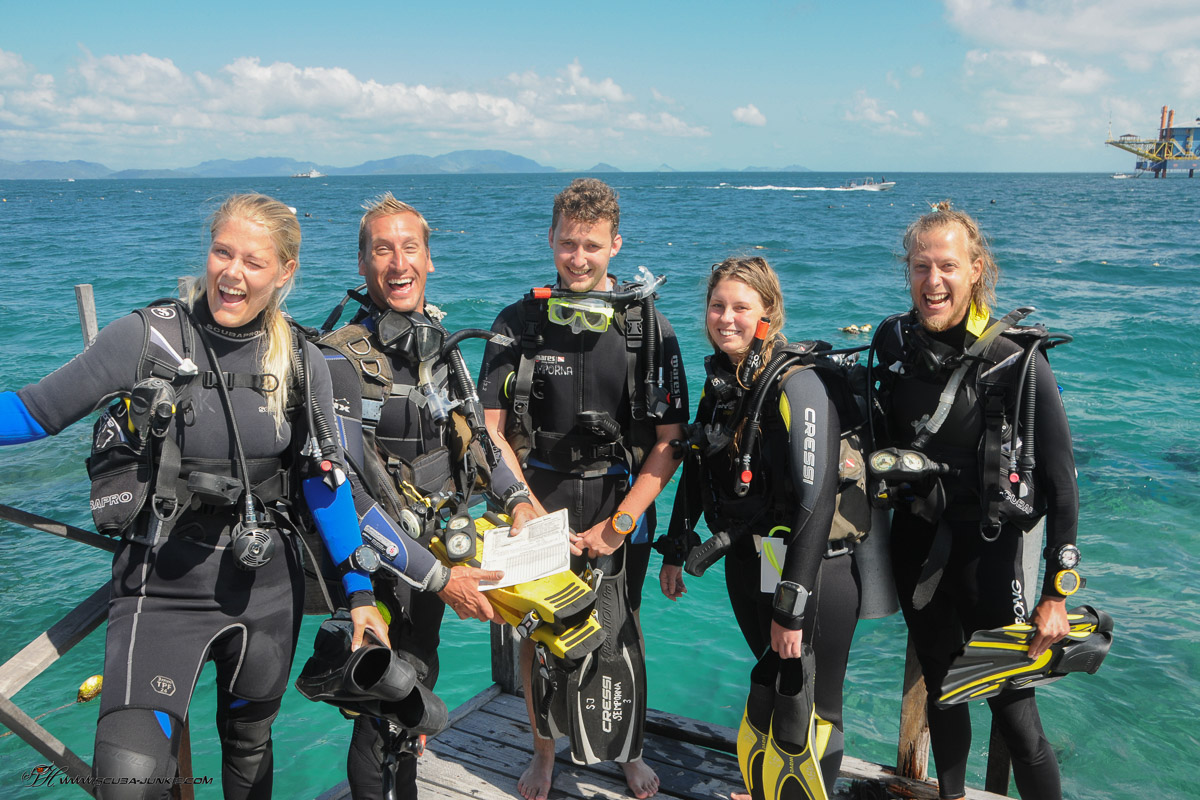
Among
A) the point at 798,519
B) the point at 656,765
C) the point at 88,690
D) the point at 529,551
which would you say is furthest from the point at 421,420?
the point at 88,690

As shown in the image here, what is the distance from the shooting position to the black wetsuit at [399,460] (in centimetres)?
264

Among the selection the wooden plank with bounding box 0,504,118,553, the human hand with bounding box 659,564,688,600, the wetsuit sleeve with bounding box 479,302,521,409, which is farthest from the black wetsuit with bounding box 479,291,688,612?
the wooden plank with bounding box 0,504,118,553

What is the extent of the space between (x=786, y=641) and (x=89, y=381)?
2190 mm

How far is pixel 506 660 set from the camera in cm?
407

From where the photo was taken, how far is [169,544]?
2.23 metres

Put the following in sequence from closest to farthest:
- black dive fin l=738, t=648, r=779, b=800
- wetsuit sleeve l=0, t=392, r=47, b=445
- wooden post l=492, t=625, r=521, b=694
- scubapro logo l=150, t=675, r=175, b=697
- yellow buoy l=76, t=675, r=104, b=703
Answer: wetsuit sleeve l=0, t=392, r=47, b=445 → scubapro logo l=150, t=675, r=175, b=697 → black dive fin l=738, t=648, r=779, b=800 → wooden post l=492, t=625, r=521, b=694 → yellow buoy l=76, t=675, r=104, b=703

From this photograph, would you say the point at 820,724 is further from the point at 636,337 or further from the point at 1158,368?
the point at 1158,368

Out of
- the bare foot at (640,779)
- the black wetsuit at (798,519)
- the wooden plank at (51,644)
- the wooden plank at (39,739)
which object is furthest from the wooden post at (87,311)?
the bare foot at (640,779)

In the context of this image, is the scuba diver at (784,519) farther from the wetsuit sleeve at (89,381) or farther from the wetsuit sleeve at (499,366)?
the wetsuit sleeve at (89,381)

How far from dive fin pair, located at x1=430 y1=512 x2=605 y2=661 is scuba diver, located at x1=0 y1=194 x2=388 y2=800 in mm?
391

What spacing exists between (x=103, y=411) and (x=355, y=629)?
954 millimetres

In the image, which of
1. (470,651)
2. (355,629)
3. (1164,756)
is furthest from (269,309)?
(1164,756)

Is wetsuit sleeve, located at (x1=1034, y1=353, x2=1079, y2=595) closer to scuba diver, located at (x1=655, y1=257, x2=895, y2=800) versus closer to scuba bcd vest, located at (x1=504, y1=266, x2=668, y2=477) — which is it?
scuba diver, located at (x1=655, y1=257, x2=895, y2=800)

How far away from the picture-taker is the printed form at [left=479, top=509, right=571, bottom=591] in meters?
2.60
